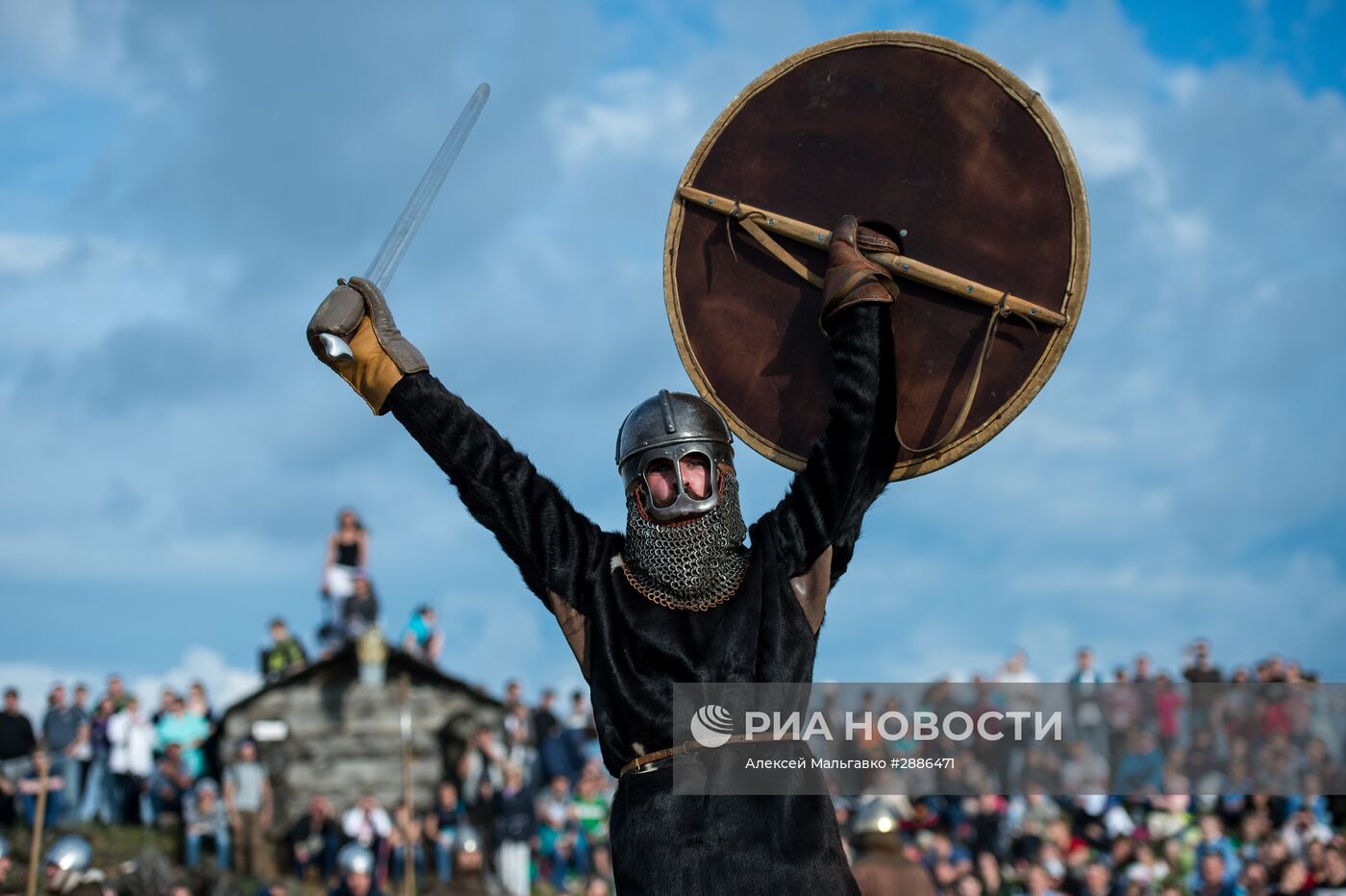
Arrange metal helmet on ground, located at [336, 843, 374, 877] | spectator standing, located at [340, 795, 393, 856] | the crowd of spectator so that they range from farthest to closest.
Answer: spectator standing, located at [340, 795, 393, 856], metal helmet on ground, located at [336, 843, 374, 877], the crowd of spectator

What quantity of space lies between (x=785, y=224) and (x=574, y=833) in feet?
33.2

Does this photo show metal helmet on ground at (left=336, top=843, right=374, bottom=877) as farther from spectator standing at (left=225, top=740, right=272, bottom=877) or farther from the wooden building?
the wooden building

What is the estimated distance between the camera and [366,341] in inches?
205

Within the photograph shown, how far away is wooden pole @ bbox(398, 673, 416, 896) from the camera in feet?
46.9

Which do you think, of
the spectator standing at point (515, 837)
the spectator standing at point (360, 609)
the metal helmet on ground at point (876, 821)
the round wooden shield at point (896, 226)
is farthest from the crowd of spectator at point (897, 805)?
the round wooden shield at point (896, 226)

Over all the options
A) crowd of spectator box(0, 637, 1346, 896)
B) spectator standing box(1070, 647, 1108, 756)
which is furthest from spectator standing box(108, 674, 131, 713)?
spectator standing box(1070, 647, 1108, 756)

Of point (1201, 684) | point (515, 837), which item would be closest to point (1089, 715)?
point (1201, 684)

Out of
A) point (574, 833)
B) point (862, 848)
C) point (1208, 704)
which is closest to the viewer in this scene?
point (862, 848)

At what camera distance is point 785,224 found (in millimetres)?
5332

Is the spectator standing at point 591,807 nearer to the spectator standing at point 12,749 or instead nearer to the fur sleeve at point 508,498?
the spectator standing at point 12,749

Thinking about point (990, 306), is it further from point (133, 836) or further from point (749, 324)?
point (133, 836)

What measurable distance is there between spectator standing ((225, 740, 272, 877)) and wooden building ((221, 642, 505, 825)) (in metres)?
2.15

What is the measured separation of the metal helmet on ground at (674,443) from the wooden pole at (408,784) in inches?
388

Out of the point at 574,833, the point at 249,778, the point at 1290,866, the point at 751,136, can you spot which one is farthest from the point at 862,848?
the point at 249,778
